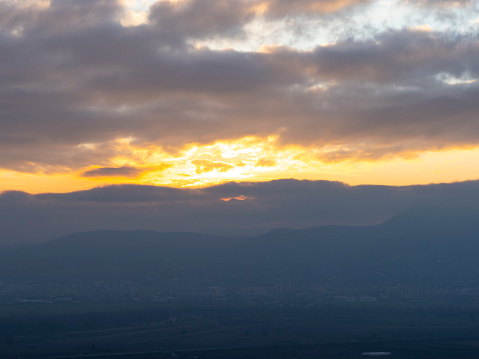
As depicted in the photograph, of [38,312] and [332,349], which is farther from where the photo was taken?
[38,312]

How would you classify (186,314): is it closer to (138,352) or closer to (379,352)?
(138,352)

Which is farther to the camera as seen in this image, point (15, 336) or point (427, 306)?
Answer: point (427, 306)

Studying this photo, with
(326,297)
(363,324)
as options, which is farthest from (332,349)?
(326,297)

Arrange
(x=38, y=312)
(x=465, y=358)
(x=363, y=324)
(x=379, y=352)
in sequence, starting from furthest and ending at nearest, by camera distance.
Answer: (x=38, y=312) → (x=363, y=324) → (x=379, y=352) → (x=465, y=358)

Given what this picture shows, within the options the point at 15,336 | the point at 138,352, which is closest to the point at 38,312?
the point at 15,336

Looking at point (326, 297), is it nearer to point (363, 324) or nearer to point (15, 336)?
point (363, 324)

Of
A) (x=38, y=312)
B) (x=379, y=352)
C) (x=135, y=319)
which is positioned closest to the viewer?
(x=379, y=352)
